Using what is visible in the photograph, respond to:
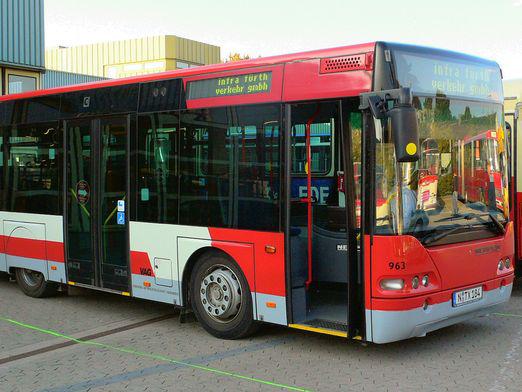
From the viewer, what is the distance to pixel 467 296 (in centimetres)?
604

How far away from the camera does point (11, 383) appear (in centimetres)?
556

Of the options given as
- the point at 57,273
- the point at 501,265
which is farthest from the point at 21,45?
the point at 501,265

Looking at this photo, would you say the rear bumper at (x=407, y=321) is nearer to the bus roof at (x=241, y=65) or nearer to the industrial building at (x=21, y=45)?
the bus roof at (x=241, y=65)

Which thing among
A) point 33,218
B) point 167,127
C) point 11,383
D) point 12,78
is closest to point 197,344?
point 11,383

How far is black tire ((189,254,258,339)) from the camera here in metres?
6.59

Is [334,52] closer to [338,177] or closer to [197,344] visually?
[338,177]

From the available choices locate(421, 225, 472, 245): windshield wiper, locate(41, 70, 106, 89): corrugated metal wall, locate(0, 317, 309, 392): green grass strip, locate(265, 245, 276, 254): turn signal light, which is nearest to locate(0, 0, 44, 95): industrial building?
locate(41, 70, 106, 89): corrugated metal wall

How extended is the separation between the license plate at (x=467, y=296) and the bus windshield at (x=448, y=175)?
49 centimetres

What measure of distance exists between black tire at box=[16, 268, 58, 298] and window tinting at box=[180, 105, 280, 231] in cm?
305

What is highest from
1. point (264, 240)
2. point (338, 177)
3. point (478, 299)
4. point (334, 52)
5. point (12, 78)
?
point (12, 78)

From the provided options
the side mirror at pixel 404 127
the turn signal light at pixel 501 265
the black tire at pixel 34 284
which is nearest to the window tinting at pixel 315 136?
the side mirror at pixel 404 127

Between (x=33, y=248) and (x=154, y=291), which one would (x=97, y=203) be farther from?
(x=33, y=248)

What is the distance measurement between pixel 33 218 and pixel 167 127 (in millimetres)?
2879

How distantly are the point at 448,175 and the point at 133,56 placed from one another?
4183 cm
